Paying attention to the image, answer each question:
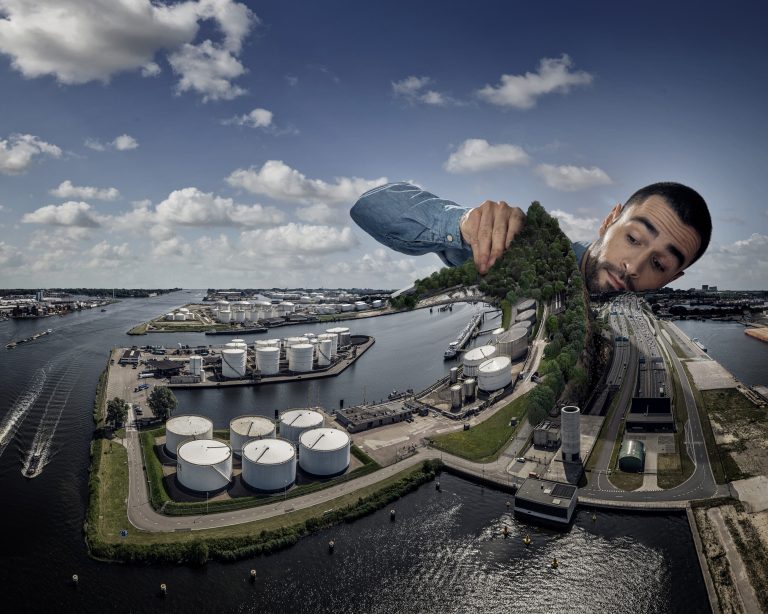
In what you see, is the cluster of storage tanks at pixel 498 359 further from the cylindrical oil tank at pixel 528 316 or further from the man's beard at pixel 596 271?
the man's beard at pixel 596 271

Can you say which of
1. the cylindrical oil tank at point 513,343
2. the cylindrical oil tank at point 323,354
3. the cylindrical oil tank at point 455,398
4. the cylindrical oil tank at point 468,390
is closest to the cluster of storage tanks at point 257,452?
the cylindrical oil tank at point 455,398

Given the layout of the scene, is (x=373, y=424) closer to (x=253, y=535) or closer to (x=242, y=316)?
(x=253, y=535)

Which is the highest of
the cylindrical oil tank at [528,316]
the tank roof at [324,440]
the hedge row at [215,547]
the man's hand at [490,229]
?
the man's hand at [490,229]

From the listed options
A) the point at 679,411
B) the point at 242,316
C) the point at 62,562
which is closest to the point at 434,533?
the point at 62,562

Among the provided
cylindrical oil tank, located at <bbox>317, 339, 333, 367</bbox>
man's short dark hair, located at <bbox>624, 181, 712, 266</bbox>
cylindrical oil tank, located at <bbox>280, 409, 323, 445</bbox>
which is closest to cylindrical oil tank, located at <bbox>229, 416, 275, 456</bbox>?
cylindrical oil tank, located at <bbox>280, 409, 323, 445</bbox>

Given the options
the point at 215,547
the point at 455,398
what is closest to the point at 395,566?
the point at 215,547

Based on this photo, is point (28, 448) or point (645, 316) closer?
point (28, 448)
